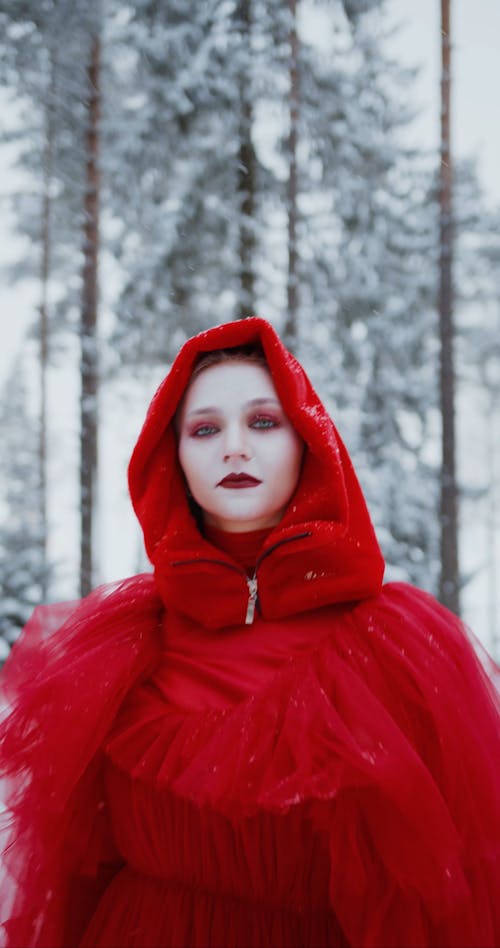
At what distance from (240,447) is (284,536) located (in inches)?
9.6

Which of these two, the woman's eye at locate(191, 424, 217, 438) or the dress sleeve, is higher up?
the woman's eye at locate(191, 424, 217, 438)

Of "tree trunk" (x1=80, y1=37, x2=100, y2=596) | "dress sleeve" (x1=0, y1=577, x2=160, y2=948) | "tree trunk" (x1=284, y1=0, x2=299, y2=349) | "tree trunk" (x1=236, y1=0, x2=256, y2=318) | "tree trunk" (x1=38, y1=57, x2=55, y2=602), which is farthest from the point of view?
"tree trunk" (x1=38, y1=57, x2=55, y2=602)

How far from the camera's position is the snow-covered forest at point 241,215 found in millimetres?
8367

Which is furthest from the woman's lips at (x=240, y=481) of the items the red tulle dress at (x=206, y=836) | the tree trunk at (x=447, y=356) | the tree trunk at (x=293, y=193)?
the tree trunk at (x=447, y=356)

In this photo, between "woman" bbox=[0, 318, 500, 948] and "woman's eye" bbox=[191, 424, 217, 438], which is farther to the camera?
"woman's eye" bbox=[191, 424, 217, 438]

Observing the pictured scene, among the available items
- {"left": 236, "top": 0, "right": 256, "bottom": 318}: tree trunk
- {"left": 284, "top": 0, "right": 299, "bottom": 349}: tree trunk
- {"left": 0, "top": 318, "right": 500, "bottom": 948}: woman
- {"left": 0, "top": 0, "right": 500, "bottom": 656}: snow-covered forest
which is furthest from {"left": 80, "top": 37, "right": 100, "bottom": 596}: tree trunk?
{"left": 0, "top": 318, "right": 500, "bottom": 948}: woman

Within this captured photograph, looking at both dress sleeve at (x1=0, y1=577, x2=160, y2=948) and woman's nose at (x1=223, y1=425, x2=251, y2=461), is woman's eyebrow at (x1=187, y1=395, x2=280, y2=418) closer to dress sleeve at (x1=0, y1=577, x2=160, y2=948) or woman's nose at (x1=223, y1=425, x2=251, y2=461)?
woman's nose at (x1=223, y1=425, x2=251, y2=461)

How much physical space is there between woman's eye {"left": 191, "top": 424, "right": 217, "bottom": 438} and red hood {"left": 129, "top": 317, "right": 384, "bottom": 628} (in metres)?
0.11

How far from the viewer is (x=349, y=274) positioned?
31.7 ft

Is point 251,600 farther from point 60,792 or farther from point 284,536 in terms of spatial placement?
point 60,792

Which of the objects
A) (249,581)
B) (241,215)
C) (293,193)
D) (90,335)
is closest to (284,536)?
(249,581)

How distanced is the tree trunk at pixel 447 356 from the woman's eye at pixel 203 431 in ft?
25.6

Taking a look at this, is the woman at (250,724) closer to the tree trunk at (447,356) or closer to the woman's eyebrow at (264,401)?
the woman's eyebrow at (264,401)

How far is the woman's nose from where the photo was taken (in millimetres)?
1680
